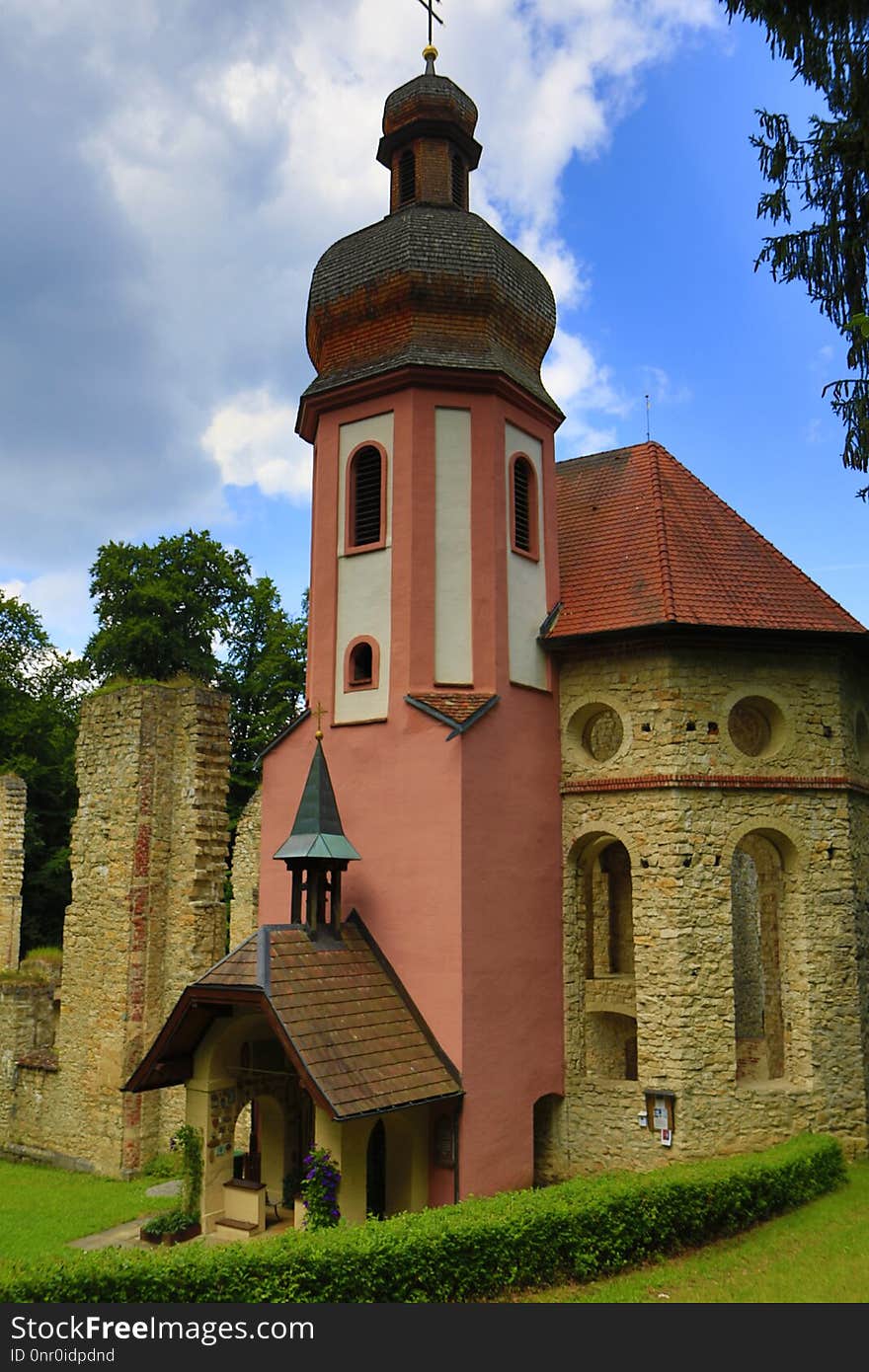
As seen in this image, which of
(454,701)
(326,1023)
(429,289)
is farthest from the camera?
(429,289)

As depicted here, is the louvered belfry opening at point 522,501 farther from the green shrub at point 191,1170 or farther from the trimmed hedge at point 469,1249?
the green shrub at point 191,1170

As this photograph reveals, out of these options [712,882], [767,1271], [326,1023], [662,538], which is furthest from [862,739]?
[326,1023]

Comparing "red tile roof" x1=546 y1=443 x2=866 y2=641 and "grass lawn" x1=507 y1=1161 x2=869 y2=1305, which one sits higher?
"red tile roof" x1=546 y1=443 x2=866 y2=641

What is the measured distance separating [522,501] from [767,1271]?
9.88 metres

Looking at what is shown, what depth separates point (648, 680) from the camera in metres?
14.0

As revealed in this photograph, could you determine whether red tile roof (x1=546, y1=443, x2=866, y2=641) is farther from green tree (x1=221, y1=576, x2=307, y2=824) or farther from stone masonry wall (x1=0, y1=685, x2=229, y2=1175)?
green tree (x1=221, y1=576, x2=307, y2=824)

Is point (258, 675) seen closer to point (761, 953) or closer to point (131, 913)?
point (131, 913)

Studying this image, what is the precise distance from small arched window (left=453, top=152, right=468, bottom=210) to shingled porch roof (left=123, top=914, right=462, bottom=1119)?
1137 cm

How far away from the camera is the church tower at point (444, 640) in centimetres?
1270

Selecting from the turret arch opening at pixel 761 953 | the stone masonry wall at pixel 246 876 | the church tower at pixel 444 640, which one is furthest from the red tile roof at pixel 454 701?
the stone masonry wall at pixel 246 876

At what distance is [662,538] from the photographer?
14992 millimetres

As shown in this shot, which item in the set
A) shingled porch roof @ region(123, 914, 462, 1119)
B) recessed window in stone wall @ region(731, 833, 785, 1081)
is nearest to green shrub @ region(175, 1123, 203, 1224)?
shingled porch roof @ region(123, 914, 462, 1119)

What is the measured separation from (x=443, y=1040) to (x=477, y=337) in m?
9.31

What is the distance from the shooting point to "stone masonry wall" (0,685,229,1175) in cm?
1578
